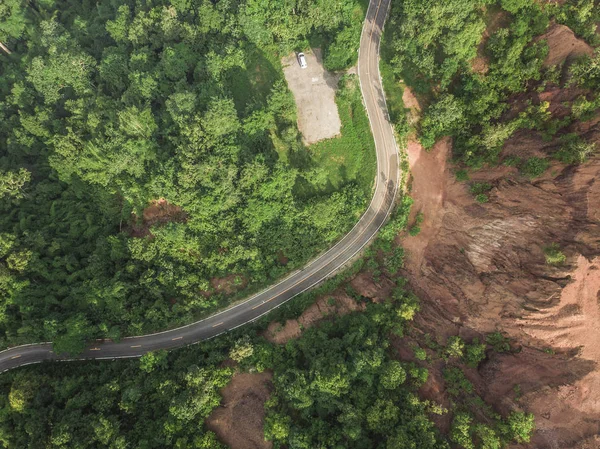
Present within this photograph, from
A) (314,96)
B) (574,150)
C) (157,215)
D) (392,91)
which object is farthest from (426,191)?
(157,215)

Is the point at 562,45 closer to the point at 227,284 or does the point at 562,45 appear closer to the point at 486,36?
the point at 486,36

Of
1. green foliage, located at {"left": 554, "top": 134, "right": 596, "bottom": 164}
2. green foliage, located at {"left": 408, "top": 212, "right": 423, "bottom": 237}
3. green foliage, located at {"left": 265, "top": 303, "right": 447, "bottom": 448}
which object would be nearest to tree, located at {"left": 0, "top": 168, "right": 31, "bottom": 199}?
green foliage, located at {"left": 265, "top": 303, "right": 447, "bottom": 448}

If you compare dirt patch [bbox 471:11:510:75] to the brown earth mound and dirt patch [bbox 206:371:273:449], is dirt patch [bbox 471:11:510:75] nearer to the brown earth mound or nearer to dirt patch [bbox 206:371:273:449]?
the brown earth mound

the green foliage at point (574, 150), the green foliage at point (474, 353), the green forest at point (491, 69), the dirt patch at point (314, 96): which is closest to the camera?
the green foliage at point (574, 150)

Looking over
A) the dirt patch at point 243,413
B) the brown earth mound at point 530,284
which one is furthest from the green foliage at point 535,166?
the dirt patch at point 243,413

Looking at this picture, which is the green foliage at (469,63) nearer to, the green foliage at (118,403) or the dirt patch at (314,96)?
the dirt patch at (314,96)
